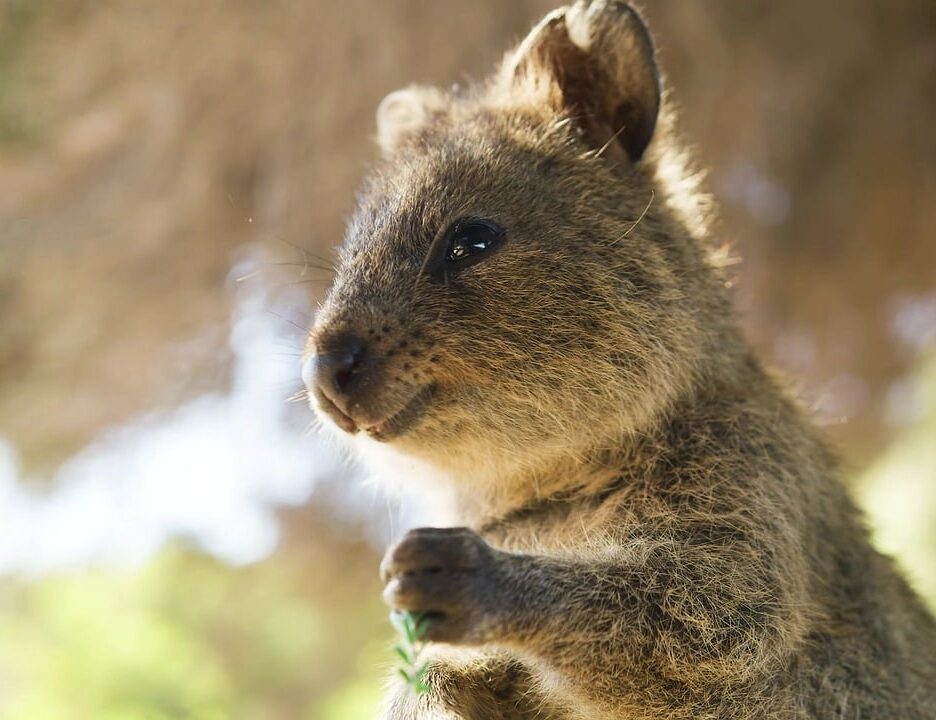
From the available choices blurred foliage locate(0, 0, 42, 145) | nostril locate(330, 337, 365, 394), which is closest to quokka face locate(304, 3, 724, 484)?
nostril locate(330, 337, 365, 394)

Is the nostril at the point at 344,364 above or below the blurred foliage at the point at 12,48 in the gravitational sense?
below

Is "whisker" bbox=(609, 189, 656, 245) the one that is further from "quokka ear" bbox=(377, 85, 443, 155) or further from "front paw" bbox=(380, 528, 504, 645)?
"front paw" bbox=(380, 528, 504, 645)

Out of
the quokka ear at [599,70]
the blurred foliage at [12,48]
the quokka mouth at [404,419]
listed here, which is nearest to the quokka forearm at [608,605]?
the quokka mouth at [404,419]

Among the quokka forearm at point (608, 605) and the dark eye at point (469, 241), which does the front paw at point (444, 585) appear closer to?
the quokka forearm at point (608, 605)

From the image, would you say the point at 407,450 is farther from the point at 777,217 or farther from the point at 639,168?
the point at 777,217

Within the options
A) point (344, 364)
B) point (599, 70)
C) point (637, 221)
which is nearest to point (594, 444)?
point (637, 221)

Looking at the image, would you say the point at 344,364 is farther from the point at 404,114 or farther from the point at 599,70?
the point at 404,114
